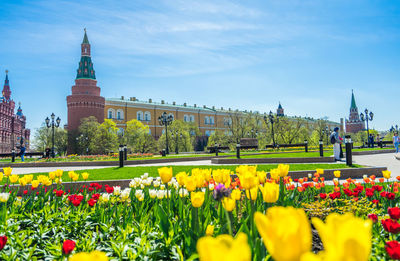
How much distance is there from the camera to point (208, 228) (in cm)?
204

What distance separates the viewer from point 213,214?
122 inches

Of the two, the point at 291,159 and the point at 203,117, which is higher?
the point at 203,117

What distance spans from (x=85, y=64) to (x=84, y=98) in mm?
8873

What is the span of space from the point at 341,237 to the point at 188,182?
1.96m

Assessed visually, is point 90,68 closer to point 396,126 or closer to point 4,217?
point 4,217

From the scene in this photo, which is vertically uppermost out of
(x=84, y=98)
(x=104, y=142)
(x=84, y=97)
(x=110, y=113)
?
(x=84, y=97)

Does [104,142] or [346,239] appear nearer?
[346,239]

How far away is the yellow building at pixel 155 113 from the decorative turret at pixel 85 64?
19.2 feet

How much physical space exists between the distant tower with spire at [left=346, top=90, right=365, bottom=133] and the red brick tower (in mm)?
96663

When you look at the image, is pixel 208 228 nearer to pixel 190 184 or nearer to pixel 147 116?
pixel 190 184

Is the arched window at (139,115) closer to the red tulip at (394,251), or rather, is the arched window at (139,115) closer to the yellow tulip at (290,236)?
the red tulip at (394,251)

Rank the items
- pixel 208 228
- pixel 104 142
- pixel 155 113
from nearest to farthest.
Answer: pixel 208 228, pixel 104 142, pixel 155 113

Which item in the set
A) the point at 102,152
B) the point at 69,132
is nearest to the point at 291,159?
the point at 102,152

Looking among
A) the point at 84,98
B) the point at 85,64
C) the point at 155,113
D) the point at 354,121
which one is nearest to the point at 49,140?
the point at 84,98
